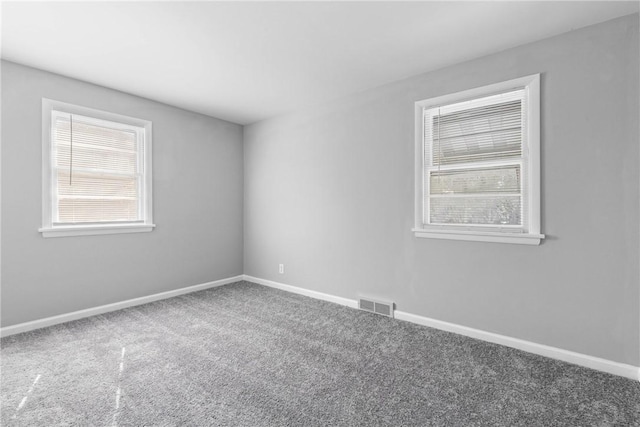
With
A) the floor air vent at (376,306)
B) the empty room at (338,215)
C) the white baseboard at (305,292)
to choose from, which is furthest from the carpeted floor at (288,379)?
the white baseboard at (305,292)

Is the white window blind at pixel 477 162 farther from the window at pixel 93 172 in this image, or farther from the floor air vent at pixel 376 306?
the window at pixel 93 172

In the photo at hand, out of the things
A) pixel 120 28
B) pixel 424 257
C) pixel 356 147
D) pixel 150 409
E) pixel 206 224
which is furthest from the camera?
pixel 206 224

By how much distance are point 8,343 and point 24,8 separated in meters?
2.64

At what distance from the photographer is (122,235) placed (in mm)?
3531

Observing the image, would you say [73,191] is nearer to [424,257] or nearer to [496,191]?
[424,257]

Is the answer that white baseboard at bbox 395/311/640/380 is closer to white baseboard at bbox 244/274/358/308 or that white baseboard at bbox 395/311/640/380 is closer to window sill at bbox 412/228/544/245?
white baseboard at bbox 244/274/358/308

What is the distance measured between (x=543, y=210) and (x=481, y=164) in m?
0.62

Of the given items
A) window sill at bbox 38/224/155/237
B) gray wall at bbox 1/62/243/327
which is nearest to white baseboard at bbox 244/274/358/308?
gray wall at bbox 1/62/243/327

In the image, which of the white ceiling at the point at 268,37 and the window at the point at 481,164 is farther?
the window at the point at 481,164

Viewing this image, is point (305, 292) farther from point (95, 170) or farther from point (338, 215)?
point (95, 170)

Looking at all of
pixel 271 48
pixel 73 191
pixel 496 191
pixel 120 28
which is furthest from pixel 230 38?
pixel 496 191

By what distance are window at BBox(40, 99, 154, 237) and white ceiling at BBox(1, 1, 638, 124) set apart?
1.51 feet

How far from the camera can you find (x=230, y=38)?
2.40 meters

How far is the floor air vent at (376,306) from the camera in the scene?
10.7ft
